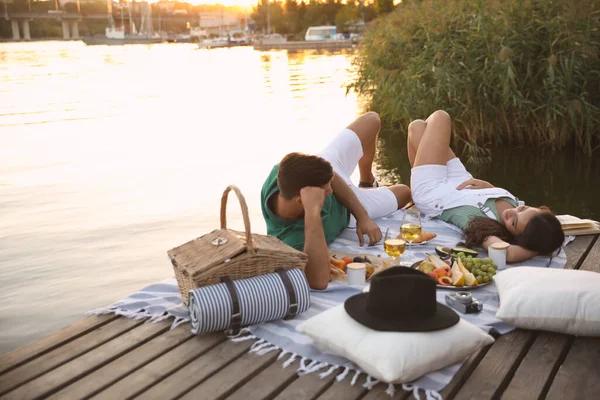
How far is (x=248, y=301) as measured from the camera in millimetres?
2996

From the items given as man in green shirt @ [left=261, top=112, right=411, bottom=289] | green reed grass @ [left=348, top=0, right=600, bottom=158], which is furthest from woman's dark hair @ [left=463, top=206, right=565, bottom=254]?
green reed grass @ [left=348, top=0, right=600, bottom=158]

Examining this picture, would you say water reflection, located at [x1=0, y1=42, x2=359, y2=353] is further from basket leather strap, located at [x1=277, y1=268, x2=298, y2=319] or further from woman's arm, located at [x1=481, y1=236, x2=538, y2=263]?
woman's arm, located at [x1=481, y1=236, x2=538, y2=263]

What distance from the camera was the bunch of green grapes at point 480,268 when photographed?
346cm

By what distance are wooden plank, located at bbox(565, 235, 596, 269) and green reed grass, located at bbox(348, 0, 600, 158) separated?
4103mm

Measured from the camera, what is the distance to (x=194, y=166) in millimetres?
9578

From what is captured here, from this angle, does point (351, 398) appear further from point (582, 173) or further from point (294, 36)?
point (294, 36)

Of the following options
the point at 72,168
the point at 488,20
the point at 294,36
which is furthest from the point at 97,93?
the point at 294,36

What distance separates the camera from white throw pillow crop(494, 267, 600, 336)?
111 inches

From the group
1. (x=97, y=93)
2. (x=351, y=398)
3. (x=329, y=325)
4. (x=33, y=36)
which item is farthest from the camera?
(x=33, y=36)

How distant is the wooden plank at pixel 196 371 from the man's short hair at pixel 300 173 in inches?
38.3

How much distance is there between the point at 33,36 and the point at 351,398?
4222 inches

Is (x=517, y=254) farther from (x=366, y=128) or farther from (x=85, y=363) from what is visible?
(x=85, y=363)

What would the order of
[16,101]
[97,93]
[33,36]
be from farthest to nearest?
[33,36]
[97,93]
[16,101]

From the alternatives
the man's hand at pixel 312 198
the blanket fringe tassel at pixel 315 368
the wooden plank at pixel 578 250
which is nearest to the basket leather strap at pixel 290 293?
the blanket fringe tassel at pixel 315 368
